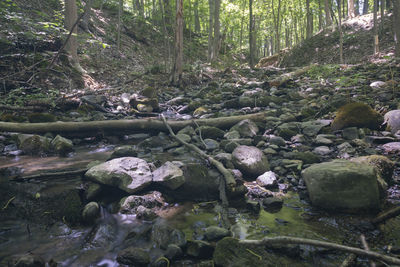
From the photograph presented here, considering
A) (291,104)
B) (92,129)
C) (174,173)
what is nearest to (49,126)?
(92,129)

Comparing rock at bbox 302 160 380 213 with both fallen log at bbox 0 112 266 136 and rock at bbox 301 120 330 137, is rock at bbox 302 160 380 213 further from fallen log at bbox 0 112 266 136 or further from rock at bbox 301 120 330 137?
fallen log at bbox 0 112 266 136

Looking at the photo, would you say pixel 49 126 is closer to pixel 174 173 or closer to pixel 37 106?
pixel 37 106

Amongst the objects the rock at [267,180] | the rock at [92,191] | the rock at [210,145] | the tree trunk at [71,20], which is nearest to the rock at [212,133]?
the rock at [210,145]

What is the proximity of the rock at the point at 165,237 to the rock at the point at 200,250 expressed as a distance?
0.10m

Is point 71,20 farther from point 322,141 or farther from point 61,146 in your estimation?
point 322,141

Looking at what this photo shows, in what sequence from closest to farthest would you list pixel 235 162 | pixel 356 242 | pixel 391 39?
pixel 356 242 < pixel 235 162 < pixel 391 39

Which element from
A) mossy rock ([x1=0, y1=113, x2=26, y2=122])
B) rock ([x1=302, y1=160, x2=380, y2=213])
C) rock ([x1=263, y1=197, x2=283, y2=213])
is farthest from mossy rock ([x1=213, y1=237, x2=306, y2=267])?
mossy rock ([x1=0, y1=113, x2=26, y2=122])

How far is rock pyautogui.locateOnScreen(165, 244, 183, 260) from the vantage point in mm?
2281

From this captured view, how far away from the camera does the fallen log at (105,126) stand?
5.60 m

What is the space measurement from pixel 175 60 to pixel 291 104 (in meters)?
6.45

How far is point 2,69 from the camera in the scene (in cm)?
814

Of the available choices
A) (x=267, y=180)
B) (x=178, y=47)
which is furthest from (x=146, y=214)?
(x=178, y=47)

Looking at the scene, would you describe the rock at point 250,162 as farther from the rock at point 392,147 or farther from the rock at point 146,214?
the rock at point 392,147

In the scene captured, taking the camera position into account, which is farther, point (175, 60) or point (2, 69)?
point (175, 60)
